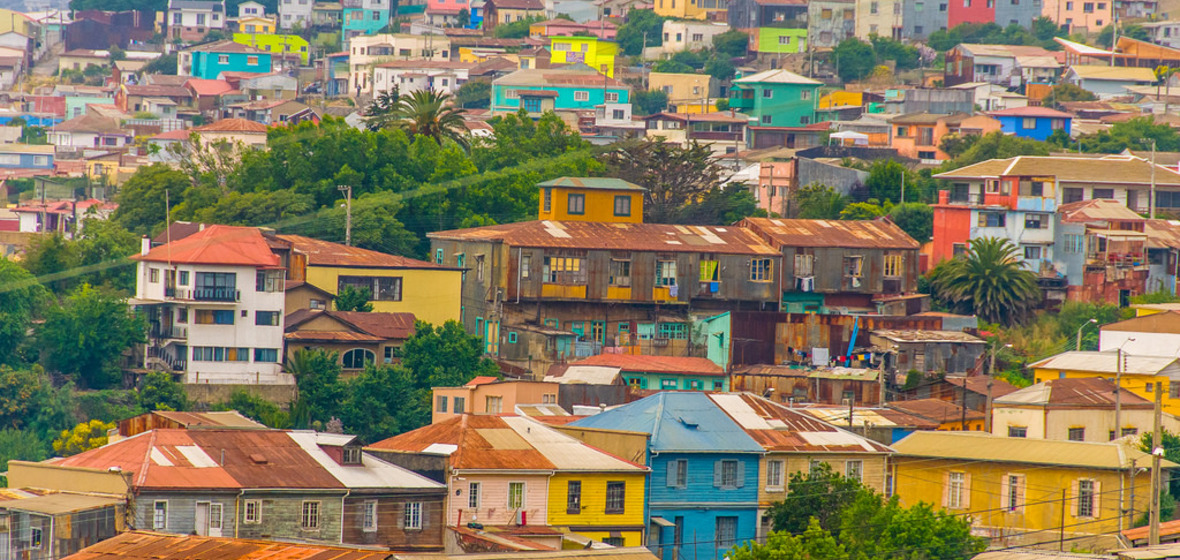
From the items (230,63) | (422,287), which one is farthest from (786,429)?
(230,63)

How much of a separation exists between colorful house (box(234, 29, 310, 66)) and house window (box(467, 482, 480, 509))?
8792cm

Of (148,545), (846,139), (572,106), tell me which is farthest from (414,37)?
(148,545)

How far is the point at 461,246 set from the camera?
60781 millimetres

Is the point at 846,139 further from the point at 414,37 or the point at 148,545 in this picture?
the point at 148,545

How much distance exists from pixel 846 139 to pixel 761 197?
1037cm

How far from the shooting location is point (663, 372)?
53875 mm

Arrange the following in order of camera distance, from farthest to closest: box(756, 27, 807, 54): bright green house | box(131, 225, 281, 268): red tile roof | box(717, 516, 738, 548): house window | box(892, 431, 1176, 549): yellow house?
box(756, 27, 807, 54): bright green house < box(131, 225, 281, 268): red tile roof < box(717, 516, 738, 548): house window < box(892, 431, 1176, 549): yellow house

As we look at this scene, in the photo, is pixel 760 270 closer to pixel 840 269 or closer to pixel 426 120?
pixel 840 269

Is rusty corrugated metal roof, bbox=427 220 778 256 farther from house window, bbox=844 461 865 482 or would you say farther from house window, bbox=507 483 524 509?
house window, bbox=507 483 524 509

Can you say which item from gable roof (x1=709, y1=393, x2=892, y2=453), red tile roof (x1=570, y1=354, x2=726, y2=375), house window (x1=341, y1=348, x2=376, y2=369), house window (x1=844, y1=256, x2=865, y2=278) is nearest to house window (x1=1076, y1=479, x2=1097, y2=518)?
gable roof (x1=709, y1=393, x2=892, y2=453)

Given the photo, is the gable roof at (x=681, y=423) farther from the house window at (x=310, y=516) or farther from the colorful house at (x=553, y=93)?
the colorful house at (x=553, y=93)

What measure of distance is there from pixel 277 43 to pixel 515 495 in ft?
296

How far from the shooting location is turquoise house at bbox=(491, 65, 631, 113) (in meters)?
98.3

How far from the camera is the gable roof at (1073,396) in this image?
4875 centimetres
